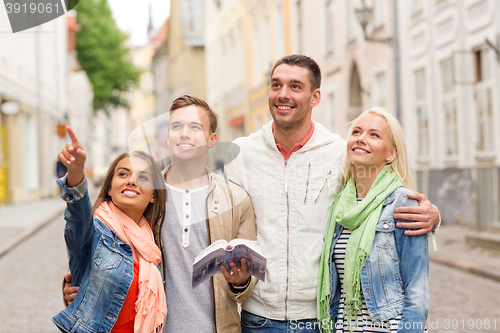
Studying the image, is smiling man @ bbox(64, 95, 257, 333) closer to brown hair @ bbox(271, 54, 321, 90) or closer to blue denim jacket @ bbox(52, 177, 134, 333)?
blue denim jacket @ bbox(52, 177, 134, 333)

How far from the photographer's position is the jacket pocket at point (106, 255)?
2475mm

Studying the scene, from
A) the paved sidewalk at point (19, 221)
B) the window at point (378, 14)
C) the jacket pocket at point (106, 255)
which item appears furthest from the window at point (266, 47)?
the window at point (378, 14)

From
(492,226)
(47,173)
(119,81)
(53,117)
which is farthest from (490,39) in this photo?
(119,81)

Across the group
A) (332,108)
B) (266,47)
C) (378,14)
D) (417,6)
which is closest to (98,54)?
(332,108)

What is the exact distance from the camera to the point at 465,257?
385 inches

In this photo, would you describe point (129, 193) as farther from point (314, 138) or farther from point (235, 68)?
point (235, 68)

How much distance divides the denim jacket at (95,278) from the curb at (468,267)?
6.81 m

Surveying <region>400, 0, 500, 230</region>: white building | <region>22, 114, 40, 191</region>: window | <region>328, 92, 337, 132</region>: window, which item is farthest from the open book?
<region>22, 114, 40, 191</region>: window

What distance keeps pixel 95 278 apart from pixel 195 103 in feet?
2.58

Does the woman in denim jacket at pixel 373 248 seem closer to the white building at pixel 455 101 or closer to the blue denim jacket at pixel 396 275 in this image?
the blue denim jacket at pixel 396 275

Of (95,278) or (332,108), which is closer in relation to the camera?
(95,278)

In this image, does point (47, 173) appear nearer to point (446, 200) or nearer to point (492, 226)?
point (446, 200)

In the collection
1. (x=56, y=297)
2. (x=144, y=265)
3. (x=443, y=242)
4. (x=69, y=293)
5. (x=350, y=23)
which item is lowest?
(x=443, y=242)

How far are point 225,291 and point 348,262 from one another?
20.7 inches
